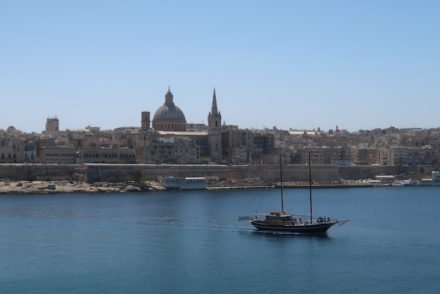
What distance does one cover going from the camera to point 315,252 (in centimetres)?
3056

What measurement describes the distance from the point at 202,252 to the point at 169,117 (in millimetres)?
63261

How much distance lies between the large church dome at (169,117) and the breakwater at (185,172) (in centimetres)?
1762

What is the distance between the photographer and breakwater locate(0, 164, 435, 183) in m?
66.4

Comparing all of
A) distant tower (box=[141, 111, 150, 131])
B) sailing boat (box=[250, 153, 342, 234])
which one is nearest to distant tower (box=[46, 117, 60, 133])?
distant tower (box=[141, 111, 150, 131])

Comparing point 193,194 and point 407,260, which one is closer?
point 407,260

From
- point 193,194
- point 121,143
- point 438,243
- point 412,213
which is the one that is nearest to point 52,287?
point 438,243

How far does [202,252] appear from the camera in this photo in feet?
99.2

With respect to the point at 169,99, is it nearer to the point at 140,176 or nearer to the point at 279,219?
the point at 140,176

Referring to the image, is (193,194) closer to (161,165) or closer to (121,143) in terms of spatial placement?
(161,165)

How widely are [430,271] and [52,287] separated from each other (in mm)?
11485

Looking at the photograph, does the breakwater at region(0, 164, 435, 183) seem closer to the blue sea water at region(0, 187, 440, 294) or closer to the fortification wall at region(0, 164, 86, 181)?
the fortification wall at region(0, 164, 86, 181)

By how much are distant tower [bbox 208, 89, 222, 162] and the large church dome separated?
4.77 m

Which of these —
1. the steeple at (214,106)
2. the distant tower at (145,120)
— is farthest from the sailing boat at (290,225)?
the distant tower at (145,120)

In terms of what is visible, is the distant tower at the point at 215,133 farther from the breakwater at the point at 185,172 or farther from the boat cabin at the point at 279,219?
the boat cabin at the point at 279,219
